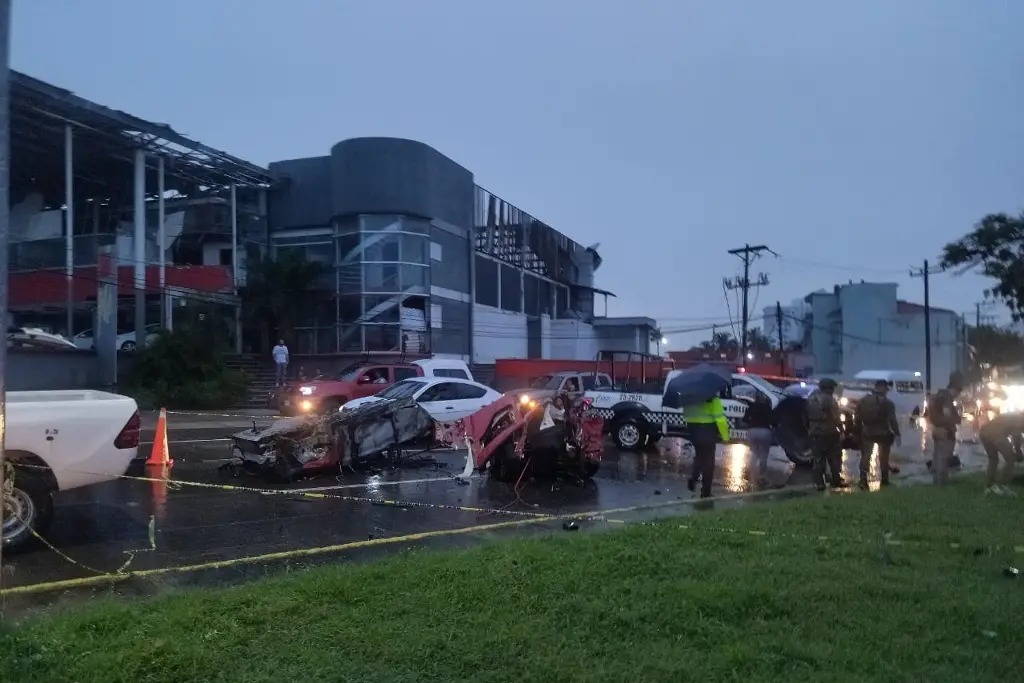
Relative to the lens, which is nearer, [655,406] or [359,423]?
[359,423]

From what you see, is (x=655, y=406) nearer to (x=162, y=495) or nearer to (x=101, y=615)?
(x=162, y=495)

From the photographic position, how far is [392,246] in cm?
3712

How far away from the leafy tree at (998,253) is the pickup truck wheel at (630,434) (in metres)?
6.89

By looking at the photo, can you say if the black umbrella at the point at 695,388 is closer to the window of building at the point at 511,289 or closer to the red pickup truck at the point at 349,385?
the red pickup truck at the point at 349,385

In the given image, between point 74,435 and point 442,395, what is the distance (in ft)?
33.4

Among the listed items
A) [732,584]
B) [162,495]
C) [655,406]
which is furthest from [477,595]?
[655,406]

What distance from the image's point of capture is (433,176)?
3900cm

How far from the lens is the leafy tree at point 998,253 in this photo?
1259 cm

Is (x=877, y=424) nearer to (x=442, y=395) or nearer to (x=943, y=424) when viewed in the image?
(x=943, y=424)

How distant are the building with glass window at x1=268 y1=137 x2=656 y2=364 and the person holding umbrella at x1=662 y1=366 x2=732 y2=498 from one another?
25919 mm

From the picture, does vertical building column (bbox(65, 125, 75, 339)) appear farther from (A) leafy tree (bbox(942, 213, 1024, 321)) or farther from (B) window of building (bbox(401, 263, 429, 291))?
(A) leafy tree (bbox(942, 213, 1024, 321))

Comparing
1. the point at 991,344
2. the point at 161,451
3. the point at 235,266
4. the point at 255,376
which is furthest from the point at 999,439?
the point at 991,344

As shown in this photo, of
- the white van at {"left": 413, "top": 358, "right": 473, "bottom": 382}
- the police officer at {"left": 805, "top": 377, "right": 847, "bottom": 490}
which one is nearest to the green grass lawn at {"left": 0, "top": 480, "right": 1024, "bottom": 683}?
the police officer at {"left": 805, "top": 377, "right": 847, "bottom": 490}

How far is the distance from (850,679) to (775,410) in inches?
428
